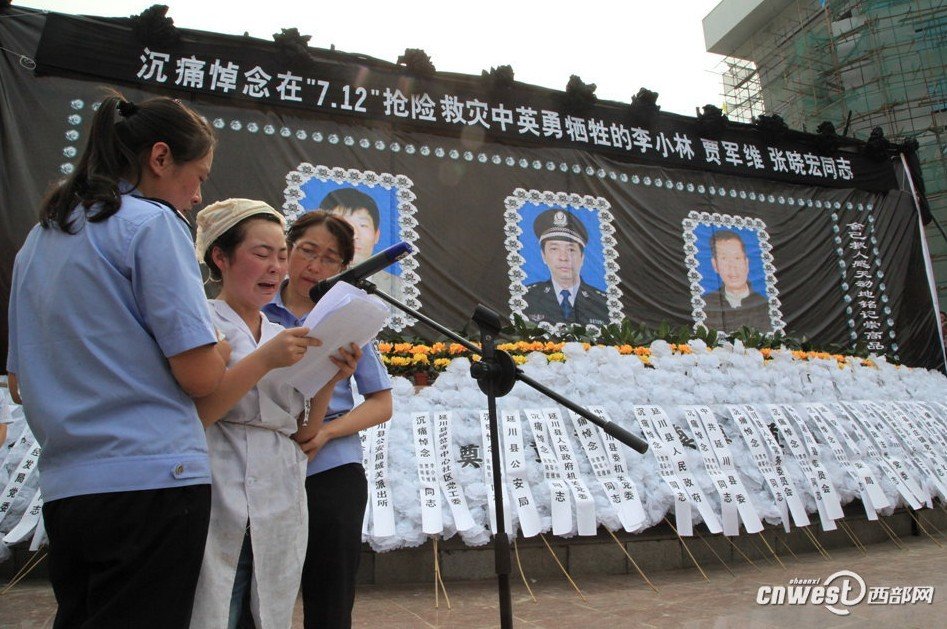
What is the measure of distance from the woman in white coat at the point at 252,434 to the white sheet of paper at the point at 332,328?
0.03 meters

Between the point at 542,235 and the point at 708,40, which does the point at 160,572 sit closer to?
the point at 542,235

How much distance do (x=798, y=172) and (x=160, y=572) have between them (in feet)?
29.3

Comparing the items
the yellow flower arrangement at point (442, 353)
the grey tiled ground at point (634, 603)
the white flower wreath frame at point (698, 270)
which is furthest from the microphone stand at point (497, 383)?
the white flower wreath frame at point (698, 270)

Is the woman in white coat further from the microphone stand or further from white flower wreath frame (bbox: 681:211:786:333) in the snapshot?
white flower wreath frame (bbox: 681:211:786:333)

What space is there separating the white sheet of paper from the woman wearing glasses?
0.15m

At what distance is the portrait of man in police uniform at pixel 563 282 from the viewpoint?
259 inches

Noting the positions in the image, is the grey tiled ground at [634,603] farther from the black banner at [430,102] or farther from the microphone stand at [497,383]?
the black banner at [430,102]

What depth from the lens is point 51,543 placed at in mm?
902

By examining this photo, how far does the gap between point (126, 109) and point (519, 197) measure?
5.83 metres

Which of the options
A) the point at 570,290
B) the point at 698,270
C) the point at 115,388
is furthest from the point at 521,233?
the point at 115,388

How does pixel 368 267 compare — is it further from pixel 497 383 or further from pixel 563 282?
pixel 563 282

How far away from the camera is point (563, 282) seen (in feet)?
22.0

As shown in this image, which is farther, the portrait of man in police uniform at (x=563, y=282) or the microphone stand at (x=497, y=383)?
the portrait of man in police uniform at (x=563, y=282)

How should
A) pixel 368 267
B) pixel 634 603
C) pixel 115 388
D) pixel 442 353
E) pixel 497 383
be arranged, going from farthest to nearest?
1. pixel 442 353
2. pixel 634 603
3. pixel 497 383
4. pixel 368 267
5. pixel 115 388
